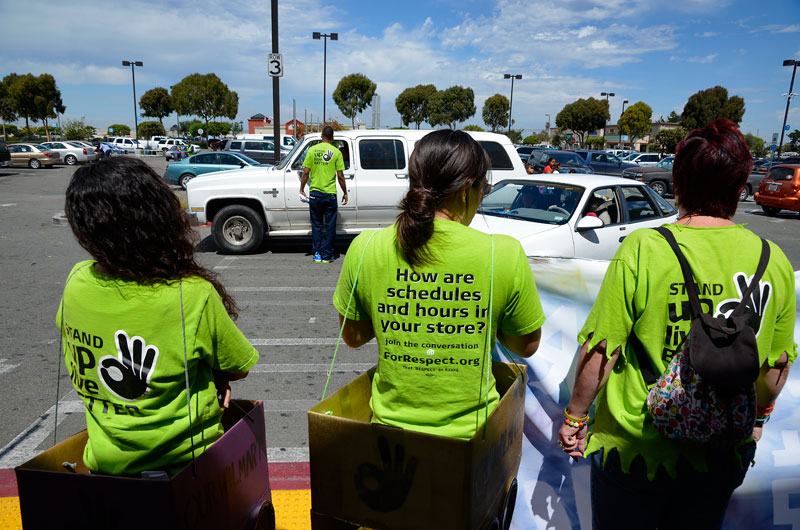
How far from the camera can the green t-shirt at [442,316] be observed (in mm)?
1646

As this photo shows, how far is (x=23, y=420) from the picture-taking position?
3.88 meters

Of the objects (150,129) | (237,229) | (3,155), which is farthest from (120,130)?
(237,229)

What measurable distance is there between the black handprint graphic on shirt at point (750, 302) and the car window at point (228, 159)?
19.5 m

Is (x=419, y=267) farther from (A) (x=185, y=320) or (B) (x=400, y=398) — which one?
(A) (x=185, y=320)

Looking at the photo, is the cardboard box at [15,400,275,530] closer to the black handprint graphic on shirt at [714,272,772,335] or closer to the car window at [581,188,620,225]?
the black handprint graphic on shirt at [714,272,772,335]

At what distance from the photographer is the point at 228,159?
20.0 m

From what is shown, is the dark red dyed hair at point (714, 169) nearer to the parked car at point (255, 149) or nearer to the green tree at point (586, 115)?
the parked car at point (255, 149)

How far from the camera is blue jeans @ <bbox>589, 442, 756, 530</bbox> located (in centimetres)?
168

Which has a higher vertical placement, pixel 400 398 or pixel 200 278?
pixel 200 278

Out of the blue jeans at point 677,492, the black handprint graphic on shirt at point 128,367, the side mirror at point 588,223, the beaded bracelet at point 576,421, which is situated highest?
the black handprint graphic on shirt at point 128,367

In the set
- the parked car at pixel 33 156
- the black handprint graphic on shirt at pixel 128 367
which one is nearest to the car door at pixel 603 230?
the black handprint graphic on shirt at pixel 128 367

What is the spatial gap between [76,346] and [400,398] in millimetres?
1017

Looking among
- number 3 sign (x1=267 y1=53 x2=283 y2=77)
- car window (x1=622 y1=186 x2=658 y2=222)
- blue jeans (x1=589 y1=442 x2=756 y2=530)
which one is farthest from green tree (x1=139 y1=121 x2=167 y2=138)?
blue jeans (x1=589 y1=442 x2=756 y2=530)

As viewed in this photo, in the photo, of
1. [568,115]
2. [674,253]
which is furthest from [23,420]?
[568,115]
